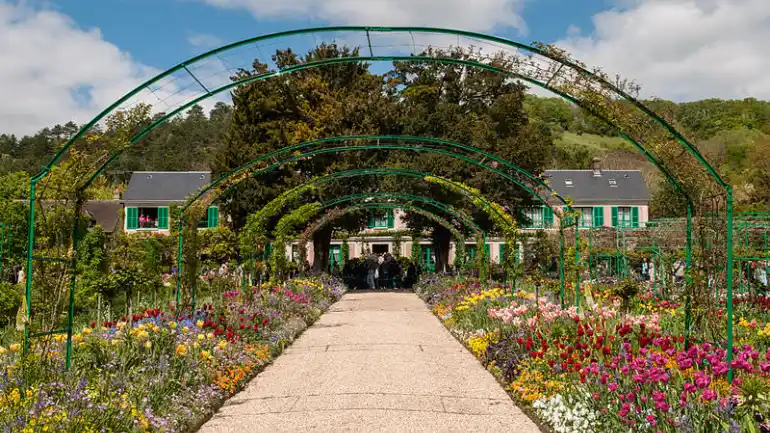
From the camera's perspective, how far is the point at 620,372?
534 cm

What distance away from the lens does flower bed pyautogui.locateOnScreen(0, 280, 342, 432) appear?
470cm

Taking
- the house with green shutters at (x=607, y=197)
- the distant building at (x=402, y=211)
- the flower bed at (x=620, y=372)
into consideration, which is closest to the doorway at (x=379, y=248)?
the distant building at (x=402, y=211)

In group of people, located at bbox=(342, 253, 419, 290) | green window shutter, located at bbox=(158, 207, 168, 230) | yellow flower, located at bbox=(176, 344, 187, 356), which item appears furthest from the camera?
green window shutter, located at bbox=(158, 207, 168, 230)

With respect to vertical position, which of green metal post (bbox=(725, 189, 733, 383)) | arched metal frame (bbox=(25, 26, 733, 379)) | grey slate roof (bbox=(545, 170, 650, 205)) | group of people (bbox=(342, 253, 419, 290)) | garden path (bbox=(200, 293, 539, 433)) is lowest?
garden path (bbox=(200, 293, 539, 433))

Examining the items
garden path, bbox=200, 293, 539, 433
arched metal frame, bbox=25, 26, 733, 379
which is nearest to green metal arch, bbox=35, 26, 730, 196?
→ arched metal frame, bbox=25, 26, 733, 379

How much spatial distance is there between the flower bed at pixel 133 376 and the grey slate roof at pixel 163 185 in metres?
34.3

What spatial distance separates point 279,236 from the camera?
777 inches

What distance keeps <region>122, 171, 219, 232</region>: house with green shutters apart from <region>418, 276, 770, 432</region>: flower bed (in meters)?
34.4

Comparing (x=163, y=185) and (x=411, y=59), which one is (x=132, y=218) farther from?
(x=411, y=59)

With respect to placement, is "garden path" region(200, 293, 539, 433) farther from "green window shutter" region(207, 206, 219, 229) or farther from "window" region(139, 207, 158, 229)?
"window" region(139, 207, 158, 229)

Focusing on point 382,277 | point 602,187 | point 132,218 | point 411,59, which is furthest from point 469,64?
point 602,187

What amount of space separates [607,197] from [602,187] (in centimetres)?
95

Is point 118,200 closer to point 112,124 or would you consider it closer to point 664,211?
point 664,211

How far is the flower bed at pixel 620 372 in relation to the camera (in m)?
4.20
